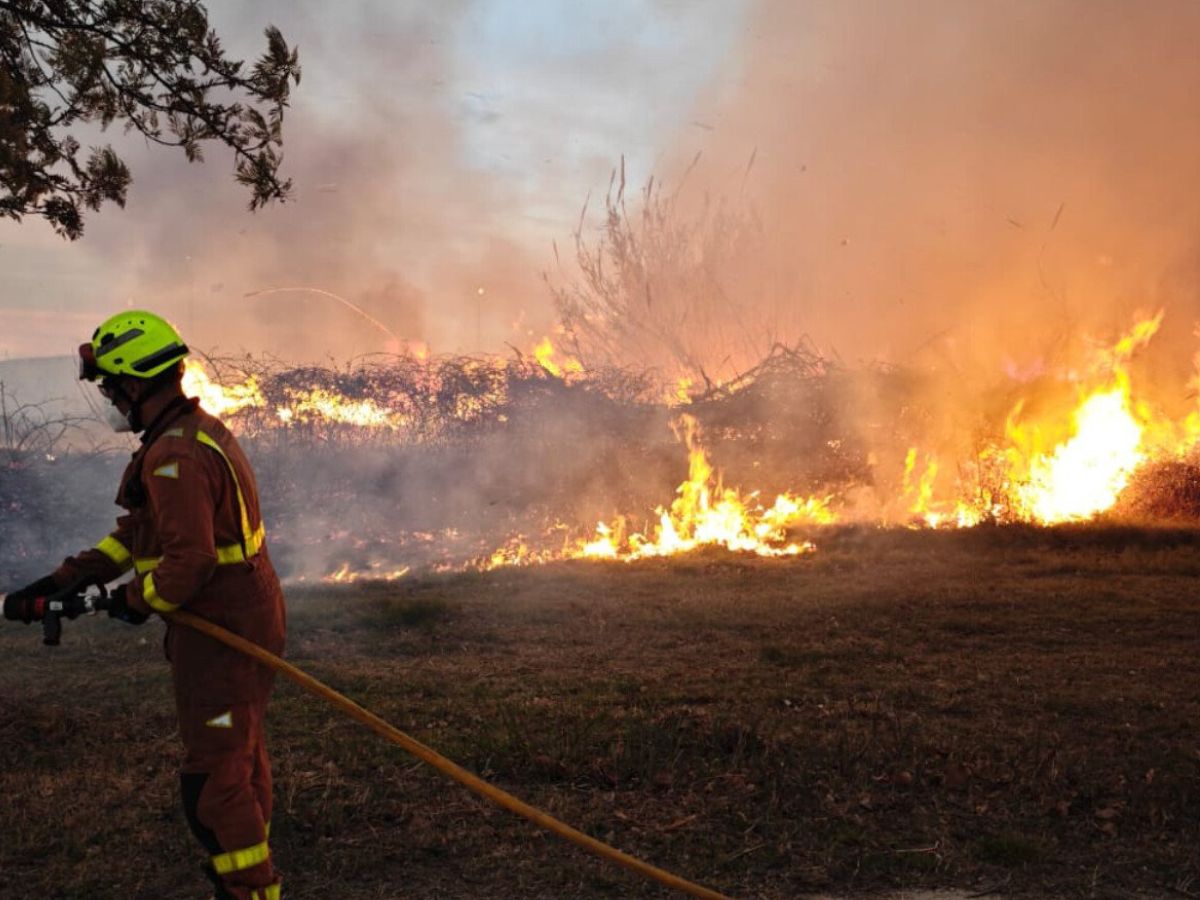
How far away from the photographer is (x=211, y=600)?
134 inches

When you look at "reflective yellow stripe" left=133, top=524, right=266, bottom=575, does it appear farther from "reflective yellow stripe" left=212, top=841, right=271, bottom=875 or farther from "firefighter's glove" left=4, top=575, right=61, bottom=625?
"reflective yellow stripe" left=212, top=841, right=271, bottom=875

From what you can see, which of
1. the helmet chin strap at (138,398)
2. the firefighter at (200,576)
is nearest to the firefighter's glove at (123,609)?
the firefighter at (200,576)

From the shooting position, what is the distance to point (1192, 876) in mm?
4098

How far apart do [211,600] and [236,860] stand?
0.87 metres

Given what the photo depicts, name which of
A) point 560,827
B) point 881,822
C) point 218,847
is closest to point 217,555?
point 218,847

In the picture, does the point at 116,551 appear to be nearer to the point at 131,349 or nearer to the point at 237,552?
the point at 237,552

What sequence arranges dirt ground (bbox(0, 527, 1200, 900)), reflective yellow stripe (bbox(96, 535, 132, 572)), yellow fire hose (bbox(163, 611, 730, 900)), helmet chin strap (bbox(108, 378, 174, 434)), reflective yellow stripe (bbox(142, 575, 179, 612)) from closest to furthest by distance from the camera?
reflective yellow stripe (bbox(142, 575, 179, 612))
yellow fire hose (bbox(163, 611, 730, 900))
helmet chin strap (bbox(108, 378, 174, 434))
reflective yellow stripe (bbox(96, 535, 132, 572))
dirt ground (bbox(0, 527, 1200, 900))

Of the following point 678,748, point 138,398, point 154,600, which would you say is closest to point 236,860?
point 154,600

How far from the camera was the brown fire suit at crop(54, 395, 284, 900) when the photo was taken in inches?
128

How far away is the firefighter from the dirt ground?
785 millimetres

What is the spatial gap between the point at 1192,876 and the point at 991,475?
1120 cm

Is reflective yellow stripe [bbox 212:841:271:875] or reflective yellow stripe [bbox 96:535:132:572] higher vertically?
reflective yellow stripe [bbox 96:535:132:572]

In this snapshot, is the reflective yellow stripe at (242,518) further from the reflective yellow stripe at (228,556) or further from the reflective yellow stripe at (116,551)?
the reflective yellow stripe at (116,551)

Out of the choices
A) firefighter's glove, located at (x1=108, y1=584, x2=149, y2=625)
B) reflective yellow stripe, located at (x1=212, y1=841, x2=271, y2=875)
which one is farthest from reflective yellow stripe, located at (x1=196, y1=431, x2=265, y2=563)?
reflective yellow stripe, located at (x1=212, y1=841, x2=271, y2=875)
